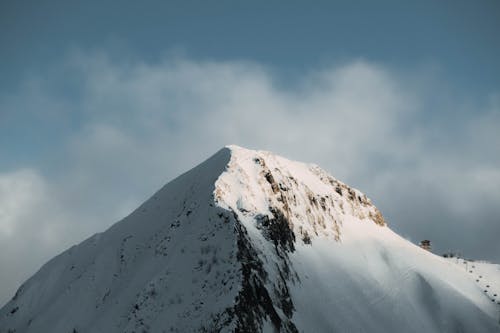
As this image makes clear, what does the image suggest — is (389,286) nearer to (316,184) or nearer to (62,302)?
(316,184)

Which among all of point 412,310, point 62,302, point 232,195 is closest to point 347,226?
point 412,310

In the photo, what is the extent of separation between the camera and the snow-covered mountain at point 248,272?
40656 millimetres

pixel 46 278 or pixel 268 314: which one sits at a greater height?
pixel 46 278

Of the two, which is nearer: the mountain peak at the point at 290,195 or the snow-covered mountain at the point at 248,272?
the snow-covered mountain at the point at 248,272

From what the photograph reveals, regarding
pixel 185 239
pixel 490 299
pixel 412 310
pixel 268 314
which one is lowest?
pixel 490 299

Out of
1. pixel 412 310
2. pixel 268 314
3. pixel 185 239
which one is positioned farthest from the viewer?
pixel 412 310

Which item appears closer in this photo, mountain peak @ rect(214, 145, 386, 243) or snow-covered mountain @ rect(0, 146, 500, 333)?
snow-covered mountain @ rect(0, 146, 500, 333)

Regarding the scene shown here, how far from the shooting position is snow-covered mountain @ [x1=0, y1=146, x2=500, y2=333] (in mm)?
40656

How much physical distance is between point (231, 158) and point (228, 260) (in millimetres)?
18108

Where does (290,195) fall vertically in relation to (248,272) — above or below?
above

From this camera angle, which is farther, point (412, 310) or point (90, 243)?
point (90, 243)

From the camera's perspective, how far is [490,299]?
→ 6725cm

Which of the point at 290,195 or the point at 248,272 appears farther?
the point at 290,195

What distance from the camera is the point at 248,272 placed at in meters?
40.4
